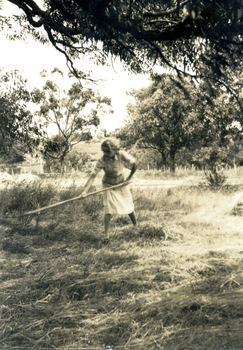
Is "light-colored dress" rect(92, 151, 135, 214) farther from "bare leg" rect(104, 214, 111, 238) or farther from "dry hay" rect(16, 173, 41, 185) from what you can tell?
"dry hay" rect(16, 173, 41, 185)

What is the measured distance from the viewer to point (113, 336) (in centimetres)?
186

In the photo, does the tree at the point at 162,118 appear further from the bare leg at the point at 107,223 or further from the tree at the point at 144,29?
the bare leg at the point at 107,223

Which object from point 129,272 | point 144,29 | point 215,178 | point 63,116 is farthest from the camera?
point 215,178

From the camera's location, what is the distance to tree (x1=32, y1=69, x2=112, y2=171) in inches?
93.3

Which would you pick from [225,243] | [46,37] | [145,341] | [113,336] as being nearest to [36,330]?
[113,336]

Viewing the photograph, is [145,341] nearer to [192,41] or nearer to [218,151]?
[218,151]

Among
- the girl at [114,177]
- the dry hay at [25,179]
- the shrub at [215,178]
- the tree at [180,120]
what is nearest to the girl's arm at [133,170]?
the girl at [114,177]

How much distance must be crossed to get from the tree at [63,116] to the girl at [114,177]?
8.9 inches

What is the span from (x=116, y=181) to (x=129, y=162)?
22 centimetres

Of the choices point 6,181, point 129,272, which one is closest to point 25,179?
point 6,181

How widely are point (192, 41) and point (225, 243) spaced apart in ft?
6.29

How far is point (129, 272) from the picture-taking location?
222 centimetres

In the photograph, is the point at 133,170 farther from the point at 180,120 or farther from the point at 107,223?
the point at 180,120

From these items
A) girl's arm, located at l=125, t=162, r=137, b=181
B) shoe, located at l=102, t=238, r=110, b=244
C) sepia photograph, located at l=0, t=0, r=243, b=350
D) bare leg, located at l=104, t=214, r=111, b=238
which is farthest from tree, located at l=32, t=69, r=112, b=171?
shoe, located at l=102, t=238, r=110, b=244
